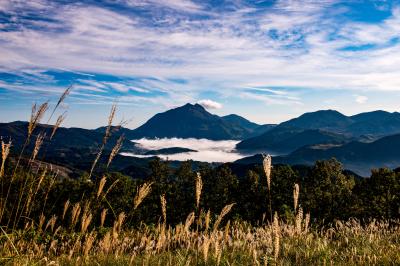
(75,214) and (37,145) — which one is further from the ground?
(37,145)

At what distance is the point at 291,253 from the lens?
7.08 meters

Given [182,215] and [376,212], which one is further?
[182,215]

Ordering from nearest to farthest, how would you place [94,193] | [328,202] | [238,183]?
1. [94,193]
2. [328,202]
3. [238,183]

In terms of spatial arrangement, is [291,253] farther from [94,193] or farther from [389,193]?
[389,193]

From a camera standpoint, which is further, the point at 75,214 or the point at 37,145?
the point at 75,214

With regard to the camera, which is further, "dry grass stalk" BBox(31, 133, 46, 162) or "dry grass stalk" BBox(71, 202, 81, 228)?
"dry grass stalk" BBox(71, 202, 81, 228)

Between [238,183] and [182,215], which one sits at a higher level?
[238,183]

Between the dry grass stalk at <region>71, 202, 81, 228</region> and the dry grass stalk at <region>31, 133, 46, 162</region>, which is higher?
the dry grass stalk at <region>31, 133, 46, 162</region>

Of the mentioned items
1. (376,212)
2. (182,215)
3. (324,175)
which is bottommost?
(182,215)

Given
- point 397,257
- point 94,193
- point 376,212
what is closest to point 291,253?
point 397,257

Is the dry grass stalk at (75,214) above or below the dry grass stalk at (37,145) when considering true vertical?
below

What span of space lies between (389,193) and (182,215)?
39.3 meters

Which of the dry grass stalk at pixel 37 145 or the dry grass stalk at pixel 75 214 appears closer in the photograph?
the dry grass stalk at pixel 37 145

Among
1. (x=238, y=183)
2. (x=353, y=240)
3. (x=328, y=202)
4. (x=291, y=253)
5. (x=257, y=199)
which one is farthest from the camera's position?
(x=238, y=183)
